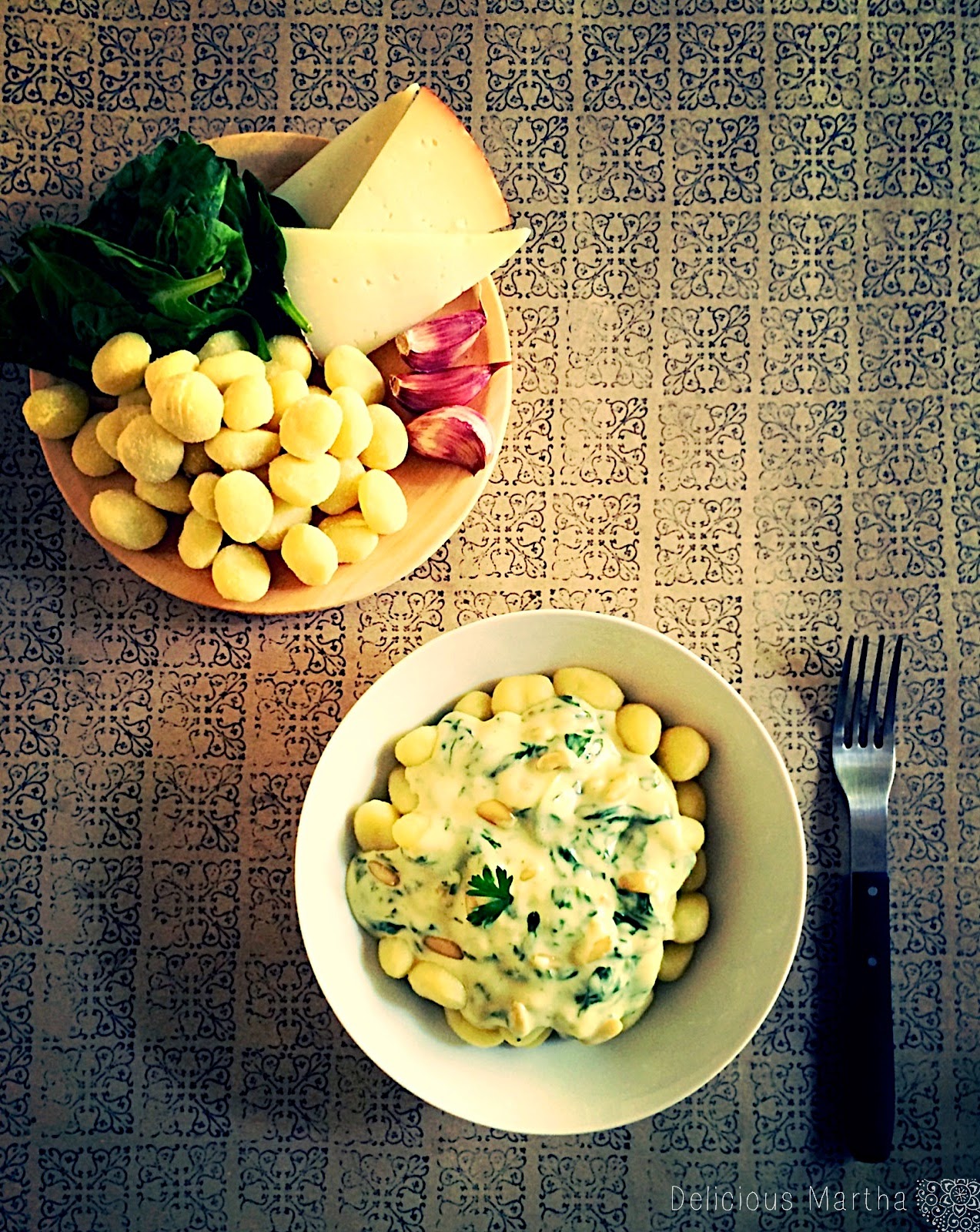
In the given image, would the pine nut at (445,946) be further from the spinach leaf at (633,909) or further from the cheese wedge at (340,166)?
the cheese wedge at (340,166)

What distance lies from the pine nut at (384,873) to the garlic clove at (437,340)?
1.44ft

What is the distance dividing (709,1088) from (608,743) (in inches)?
15.6

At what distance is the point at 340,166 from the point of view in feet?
3.30

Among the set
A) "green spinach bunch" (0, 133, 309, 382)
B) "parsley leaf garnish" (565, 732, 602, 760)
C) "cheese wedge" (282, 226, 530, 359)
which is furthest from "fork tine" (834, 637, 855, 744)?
"green spinach bunch" (0, 133, 309, 382)

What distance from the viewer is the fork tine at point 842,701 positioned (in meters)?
1.06

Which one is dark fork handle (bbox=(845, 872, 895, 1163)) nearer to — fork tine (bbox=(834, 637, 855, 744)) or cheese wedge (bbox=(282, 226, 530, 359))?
fork tine (bbox=(834, 637, 855, 744))

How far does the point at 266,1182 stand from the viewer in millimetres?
1063

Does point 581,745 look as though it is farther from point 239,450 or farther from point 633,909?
point 239,450

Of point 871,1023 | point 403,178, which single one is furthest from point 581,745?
point 403,178

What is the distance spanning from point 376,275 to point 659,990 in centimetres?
68

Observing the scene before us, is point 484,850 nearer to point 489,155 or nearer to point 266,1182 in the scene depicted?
point 266,1182

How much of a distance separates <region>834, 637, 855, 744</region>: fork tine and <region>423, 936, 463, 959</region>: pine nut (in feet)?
1.40

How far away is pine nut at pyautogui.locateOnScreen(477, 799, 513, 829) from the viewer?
2.90 feet

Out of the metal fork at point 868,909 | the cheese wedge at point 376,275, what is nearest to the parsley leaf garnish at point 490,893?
the metal fork at point 868,909
